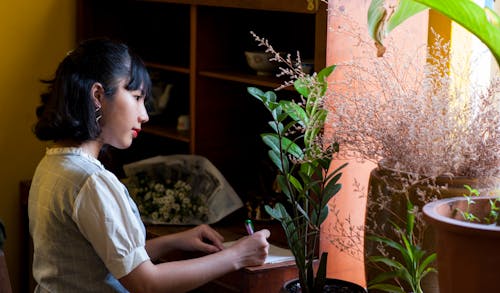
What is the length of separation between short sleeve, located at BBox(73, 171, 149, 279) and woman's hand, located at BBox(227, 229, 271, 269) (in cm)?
27

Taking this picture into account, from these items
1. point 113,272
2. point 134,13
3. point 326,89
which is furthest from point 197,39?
point 113,272

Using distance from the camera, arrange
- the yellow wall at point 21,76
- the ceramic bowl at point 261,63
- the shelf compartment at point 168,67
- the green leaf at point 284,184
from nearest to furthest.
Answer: the green leaf at point 284,184 < the ceramic bowl at point 261,63 < the shelf compartment at point 168,67 < the yellow wall at point 21,76

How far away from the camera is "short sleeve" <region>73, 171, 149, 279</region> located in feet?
6.58

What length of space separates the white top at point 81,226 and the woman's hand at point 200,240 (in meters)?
0.26

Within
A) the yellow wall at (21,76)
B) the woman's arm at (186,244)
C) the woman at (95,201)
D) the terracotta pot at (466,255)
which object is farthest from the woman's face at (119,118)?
the yellow wall at (21,76)

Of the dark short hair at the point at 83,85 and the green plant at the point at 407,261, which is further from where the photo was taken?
the dark short hair at the point at 83,85

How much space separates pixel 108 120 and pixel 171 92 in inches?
52.3

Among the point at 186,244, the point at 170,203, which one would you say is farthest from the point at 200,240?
the point at 170,203

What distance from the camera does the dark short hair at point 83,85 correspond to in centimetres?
215

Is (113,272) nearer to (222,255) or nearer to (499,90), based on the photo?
(222,255)

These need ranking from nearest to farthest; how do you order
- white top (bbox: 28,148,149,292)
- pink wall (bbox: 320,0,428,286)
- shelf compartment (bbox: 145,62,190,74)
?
white top (bbox: 28,148,149,292), pink wall (bbox: 320,0,428,286), shelf compartment (bbox: 145,62,190,74)

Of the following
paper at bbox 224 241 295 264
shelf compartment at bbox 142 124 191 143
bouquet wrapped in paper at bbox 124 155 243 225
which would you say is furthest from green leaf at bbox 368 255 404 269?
shelf compartment at bbox 142 124 191 143

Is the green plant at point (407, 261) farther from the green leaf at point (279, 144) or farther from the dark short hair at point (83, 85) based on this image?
the dark short hair at point (83, 85)

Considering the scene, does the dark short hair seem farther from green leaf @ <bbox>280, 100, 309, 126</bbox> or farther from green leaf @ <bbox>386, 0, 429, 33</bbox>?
green leaf @ <bbox>386, 0, 429, 33</bbox>
